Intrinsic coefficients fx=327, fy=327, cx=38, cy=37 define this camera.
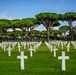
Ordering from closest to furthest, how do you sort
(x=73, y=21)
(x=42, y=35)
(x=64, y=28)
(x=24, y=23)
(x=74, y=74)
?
(x=74, y=74) < (x=73, y=21) < (x=24, y=23) < (x=64, y=28) < (x=42, y=35)

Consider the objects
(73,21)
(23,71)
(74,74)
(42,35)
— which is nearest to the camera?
(74,74)

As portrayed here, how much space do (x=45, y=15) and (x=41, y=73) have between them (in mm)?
68127

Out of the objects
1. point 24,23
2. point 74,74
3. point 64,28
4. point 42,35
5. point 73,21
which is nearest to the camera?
point 74,74

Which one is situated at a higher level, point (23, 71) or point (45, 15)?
point (45, 15)

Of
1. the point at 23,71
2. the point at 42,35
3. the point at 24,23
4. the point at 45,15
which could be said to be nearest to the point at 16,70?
the point at 23,71

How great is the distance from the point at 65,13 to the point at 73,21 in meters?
3.70

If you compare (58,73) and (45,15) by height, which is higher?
(45,15)

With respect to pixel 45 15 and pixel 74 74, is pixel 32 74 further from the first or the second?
pixel 45 15

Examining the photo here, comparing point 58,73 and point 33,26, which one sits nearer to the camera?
point 58,73

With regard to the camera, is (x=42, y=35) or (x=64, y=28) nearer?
(x=64, y=28)

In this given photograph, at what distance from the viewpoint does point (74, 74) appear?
12727 mm

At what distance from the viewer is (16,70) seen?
13922 millimetres

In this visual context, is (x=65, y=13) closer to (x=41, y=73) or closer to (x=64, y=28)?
(x=64, y=28)

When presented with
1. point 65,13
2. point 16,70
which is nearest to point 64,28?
point 65,13
